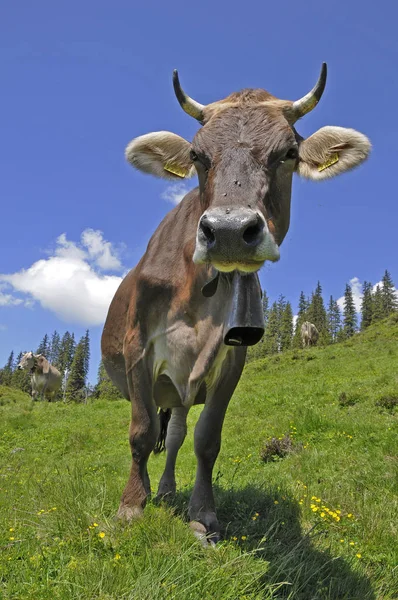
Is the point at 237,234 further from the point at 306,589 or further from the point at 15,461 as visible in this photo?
the point at 15,461

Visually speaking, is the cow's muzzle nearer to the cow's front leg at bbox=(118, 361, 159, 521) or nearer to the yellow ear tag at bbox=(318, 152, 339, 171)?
the yellow ear tag at bbox=(318, 152, 339, 171)

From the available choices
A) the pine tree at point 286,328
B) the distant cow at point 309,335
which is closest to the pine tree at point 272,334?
the pine tree at point 286,328

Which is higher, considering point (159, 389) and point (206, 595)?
point (159, 389)

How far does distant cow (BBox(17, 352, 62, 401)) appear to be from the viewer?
31.6 meters

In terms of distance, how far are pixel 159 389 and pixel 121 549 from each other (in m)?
1.76

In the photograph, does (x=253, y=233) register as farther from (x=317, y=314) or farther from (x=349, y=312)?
(x=349, y=312)

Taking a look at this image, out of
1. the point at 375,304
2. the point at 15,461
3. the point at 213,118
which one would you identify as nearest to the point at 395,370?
the point at 15,461

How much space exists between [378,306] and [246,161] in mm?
95517

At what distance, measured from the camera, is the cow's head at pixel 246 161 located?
281 cm

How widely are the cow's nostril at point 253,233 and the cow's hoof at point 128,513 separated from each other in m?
2.45

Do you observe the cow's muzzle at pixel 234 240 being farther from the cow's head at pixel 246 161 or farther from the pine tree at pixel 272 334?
the pine tree at pixel 272 334

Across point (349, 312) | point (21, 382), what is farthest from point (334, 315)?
point (21, 382)

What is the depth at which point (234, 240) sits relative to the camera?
2752 millimetres

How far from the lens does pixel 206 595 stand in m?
2.69
